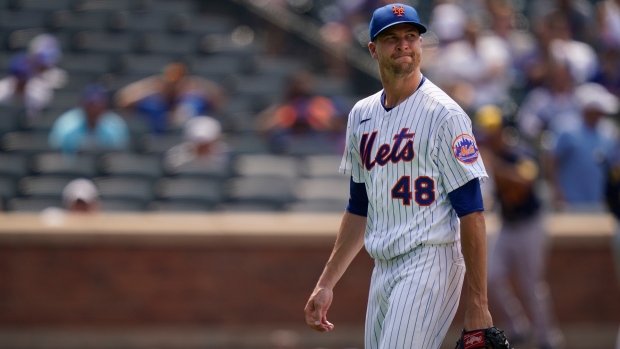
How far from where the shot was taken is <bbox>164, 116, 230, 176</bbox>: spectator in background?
11.5 m

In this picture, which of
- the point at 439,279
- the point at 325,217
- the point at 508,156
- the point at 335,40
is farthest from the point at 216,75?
the point at 439,279

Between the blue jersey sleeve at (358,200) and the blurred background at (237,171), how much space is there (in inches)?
162

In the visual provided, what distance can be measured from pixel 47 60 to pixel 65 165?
6.77ft

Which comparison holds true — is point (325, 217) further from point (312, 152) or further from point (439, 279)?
point (439, 279)

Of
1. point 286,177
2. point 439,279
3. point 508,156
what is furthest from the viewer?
point 286,177

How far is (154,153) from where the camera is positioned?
11.9m

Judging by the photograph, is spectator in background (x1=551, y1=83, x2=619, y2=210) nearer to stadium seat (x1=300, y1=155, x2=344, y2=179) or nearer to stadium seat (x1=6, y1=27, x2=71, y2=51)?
stadium seat (x1=300, y1=155, x2=344, y2=179)

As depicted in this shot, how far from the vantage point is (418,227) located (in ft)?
14.8

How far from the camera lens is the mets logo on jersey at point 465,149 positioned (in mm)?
4414

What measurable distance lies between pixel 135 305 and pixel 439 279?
6.54 m

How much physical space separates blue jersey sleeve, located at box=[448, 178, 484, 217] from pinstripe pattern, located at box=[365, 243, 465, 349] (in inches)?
8.0

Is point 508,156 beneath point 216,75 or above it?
beneath

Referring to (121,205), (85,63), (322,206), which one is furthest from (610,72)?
(85,63)

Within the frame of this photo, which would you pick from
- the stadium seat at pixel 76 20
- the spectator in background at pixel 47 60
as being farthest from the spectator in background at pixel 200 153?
the stadium seat at pixel 76 20
